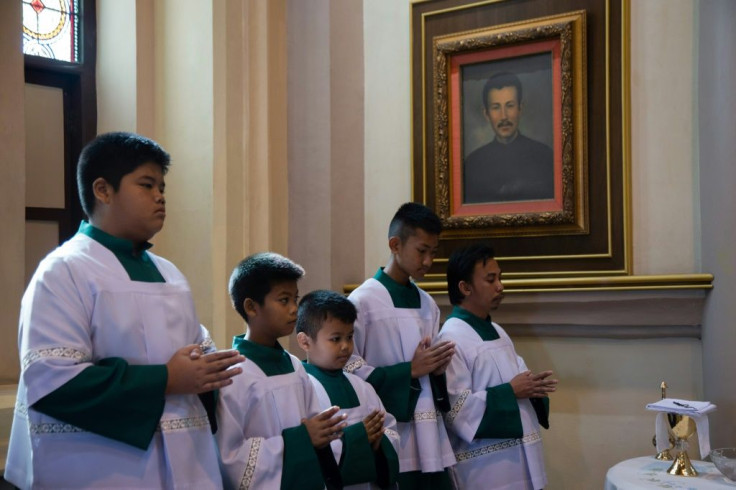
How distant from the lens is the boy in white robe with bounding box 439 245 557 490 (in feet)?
12.3

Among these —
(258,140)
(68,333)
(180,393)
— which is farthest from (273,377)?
(258,140)

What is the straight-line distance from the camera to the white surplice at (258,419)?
269 centimetres

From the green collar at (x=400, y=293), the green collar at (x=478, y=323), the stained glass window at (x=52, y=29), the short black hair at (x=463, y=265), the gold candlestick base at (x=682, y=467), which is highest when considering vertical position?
the stained glass window at (x=52, y=29)

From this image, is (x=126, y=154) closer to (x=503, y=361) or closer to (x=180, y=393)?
(x=180, y=393)

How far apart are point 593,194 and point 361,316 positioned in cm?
158

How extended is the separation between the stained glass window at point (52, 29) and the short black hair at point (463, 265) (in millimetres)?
2161

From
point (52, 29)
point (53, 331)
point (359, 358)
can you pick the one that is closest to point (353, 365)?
point (359, 358)

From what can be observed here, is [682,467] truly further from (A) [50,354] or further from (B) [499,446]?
(A) [50,354]

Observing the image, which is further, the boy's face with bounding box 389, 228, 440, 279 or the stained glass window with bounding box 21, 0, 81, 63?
the stained glass window with bounding box 21, 0, 81, 63

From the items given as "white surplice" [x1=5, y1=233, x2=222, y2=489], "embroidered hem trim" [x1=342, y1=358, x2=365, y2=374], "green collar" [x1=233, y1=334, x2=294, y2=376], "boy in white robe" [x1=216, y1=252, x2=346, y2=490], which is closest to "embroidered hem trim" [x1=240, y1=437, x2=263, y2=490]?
"boy in white robe" [x1=216, y1=252, x2=346, y2=490]

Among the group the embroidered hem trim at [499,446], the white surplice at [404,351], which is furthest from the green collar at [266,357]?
the embroidered hem trim at [499,446]

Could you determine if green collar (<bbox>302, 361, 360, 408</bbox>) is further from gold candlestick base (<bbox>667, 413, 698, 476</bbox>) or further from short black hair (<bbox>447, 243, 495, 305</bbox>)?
gold candlestick base (<bbox>667, 413, 698, 476</bbox>)

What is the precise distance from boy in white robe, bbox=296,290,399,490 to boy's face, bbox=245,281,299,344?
230 millimetres

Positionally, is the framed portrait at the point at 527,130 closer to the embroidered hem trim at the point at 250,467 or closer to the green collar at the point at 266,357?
the green collar at the point at 266,357
